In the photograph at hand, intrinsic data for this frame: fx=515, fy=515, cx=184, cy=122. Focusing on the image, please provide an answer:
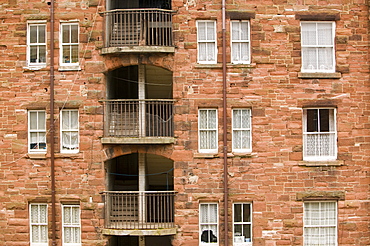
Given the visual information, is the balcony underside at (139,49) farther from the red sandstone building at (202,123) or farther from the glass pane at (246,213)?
the glass pane at (246,213)

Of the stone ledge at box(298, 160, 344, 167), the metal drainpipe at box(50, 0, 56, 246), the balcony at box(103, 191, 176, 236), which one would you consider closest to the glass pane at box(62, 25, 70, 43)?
the metal drainpipe at box(50, 0, 56, 246)

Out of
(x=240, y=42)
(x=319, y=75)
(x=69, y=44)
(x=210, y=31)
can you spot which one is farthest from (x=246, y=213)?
(x=69, y=44)

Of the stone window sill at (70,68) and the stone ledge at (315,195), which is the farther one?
the stone window sill at (70,68)

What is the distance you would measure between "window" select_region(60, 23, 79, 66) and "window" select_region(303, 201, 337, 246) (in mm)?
10288

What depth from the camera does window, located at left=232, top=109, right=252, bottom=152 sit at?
1911 cm

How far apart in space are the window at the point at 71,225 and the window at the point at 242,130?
6.38 meters

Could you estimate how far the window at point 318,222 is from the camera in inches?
750

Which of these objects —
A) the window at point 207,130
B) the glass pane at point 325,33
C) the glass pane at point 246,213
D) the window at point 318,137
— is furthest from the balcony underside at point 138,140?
the glass pane at point 325,33

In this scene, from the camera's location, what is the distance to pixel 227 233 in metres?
18.7

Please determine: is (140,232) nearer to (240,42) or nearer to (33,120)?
(33,120)

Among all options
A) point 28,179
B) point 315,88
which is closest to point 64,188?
point 28,179

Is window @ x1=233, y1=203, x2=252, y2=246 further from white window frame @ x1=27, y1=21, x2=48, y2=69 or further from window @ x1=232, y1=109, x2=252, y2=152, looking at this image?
white window frame @ x1=27, y1=21, x2=48, y2=69

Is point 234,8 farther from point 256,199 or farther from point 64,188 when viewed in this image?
point 64,188

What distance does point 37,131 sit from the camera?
19.3m
